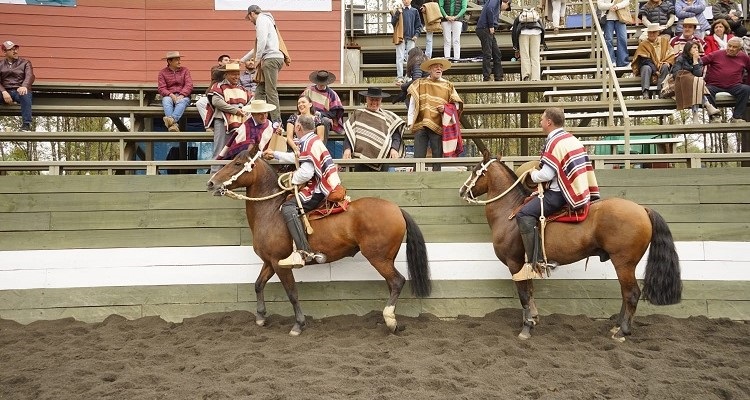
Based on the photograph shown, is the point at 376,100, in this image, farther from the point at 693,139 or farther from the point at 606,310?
the point at 693,139

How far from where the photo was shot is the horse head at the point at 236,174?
698 cm

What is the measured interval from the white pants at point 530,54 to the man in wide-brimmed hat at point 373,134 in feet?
11.6

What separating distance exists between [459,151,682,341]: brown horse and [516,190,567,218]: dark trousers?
14 cm

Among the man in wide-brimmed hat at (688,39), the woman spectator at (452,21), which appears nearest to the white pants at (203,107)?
the woman spectator at (452,21)

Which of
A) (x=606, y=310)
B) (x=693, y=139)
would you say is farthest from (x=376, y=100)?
(x=693, y=139)

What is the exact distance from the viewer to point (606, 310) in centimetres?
734

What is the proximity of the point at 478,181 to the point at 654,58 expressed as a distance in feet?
17.8

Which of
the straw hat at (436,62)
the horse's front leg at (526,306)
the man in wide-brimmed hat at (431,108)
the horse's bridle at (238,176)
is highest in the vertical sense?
the straw hat at (436,62)

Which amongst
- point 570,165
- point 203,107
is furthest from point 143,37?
point 570,165

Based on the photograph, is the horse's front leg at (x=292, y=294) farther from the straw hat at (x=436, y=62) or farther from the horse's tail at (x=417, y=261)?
the straw hat at (x=436, y=62)

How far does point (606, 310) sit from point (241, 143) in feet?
13.6

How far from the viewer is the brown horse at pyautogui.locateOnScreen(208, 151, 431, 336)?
22.4 ft

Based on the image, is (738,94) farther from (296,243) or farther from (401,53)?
(296,243)

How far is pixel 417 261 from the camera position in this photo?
6914 mm
